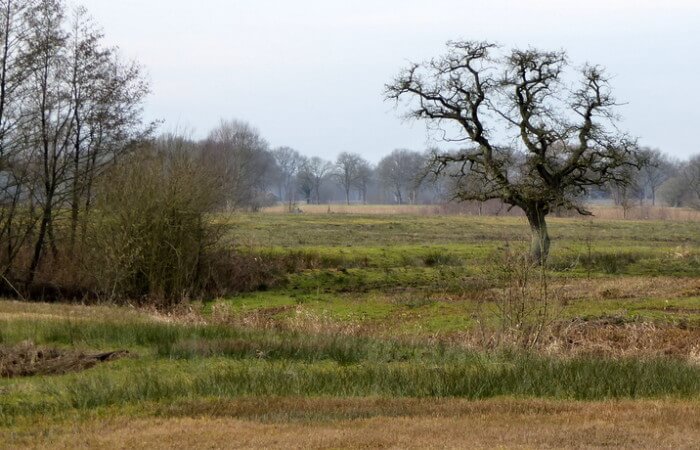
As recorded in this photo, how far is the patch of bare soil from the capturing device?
44.8 feet

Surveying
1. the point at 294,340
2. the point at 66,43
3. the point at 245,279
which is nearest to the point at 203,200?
the point at 245,279

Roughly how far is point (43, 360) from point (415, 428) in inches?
301

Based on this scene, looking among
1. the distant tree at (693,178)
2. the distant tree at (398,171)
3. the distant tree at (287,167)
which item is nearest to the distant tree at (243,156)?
the distant tree at (398,171)

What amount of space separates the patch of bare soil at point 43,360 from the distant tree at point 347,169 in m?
153

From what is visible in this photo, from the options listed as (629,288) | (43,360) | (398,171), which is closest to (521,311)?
(43,360)

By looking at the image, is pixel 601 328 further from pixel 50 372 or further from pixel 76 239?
pixel 76 239

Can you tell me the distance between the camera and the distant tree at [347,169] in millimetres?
171188

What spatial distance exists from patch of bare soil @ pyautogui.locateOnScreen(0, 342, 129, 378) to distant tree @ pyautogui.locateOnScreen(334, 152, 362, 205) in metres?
153

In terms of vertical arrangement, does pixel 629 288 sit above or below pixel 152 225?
below

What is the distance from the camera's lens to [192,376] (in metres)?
12.5

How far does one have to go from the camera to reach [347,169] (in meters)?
171

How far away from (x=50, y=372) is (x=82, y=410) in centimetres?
343

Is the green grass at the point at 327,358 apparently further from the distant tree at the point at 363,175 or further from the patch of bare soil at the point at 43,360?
the distant tree at the point at 363,175

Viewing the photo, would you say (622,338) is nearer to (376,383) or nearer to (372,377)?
(372,377)
